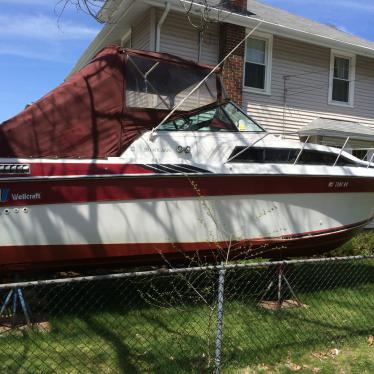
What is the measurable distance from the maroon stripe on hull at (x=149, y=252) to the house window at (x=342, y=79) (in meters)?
8.61

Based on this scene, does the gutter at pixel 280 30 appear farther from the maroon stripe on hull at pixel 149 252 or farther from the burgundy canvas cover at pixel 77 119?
the maroon stripe on hull at pixel 149 252

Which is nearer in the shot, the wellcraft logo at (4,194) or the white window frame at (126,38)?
the wellcraft logo at (4,194)

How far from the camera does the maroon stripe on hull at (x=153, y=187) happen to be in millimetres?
4957

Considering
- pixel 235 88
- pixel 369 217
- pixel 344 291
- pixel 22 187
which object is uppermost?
pixel 235 88

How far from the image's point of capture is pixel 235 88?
12.0 m

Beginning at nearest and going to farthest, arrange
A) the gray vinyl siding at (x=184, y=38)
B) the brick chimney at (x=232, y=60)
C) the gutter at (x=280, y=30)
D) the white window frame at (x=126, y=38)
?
1. the gutter at (x=280, y=30)
2. the gray vinyl siding at (x=184, y=38)
3. the brick chimney at (x=232, y=60)
4. the white window frame at (x=126, y=38)

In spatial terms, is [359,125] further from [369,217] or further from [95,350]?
[95,350]

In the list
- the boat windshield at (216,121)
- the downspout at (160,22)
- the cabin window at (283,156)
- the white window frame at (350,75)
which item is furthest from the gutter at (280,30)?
the cabin window at (283,156)

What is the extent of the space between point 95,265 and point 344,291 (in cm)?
362

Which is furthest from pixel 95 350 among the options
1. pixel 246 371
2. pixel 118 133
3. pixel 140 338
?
pixel 118 133

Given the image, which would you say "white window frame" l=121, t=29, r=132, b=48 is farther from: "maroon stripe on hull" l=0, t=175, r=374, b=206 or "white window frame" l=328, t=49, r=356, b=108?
"maroon stripe on hull" l=0, t=175, r=374, b=206

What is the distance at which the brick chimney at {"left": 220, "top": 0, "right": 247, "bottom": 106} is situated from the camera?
11.8 m

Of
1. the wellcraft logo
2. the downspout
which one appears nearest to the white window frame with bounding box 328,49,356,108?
the downspout

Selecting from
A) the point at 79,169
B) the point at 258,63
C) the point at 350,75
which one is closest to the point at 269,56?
the point at 258,63
